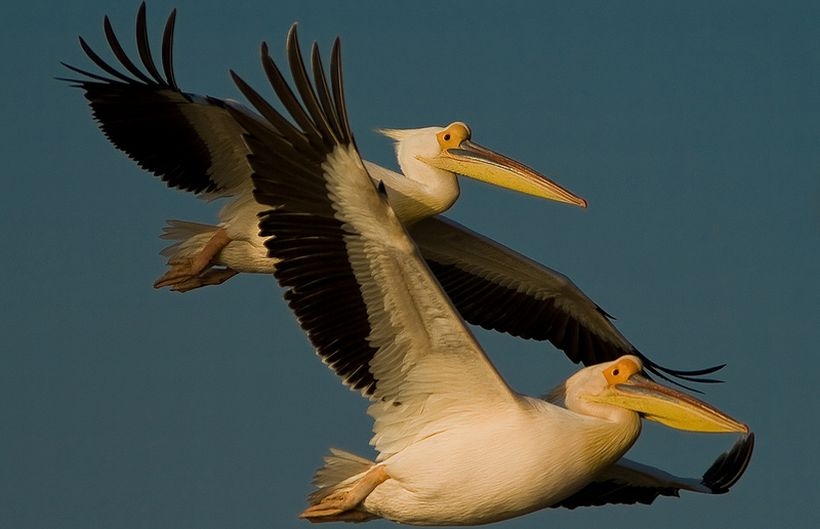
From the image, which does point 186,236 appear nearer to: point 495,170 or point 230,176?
point 230,176

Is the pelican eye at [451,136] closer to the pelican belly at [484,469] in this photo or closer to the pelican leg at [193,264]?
the pelican leg at [193,264]

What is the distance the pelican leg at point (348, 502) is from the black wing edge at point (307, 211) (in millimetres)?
979

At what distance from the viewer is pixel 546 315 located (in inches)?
616

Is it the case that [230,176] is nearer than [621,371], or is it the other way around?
[621,371]

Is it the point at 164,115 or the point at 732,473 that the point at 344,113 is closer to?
the point at 164,115

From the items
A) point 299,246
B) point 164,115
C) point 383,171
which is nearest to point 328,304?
point 299,246

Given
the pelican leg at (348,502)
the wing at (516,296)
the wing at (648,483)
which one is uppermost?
the wing at (516,296)

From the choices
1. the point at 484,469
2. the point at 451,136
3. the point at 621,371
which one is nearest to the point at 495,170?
the point at 451,136

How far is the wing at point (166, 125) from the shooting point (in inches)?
562

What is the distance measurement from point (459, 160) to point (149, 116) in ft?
8.30

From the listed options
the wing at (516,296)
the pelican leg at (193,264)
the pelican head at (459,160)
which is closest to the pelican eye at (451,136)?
the pelican head at (459,160)

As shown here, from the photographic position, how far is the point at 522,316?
1564 centimetres

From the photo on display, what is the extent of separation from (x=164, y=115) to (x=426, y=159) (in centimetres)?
214

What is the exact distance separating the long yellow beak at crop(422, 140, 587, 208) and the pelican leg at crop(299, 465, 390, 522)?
3.40 meters
